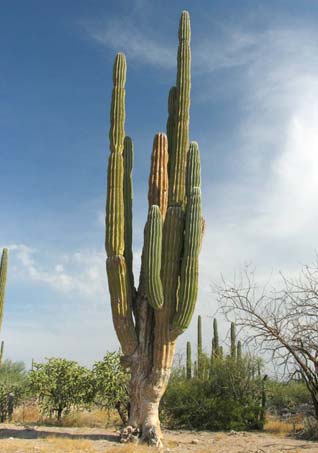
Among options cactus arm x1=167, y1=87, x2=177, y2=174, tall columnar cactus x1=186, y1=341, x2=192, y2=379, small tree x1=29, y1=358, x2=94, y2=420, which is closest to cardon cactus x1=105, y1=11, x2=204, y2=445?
cactus arm x1=167, y1=87, x2=177, y2=174

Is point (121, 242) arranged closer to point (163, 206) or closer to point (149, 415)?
point (163, 206)

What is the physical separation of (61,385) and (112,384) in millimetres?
1827

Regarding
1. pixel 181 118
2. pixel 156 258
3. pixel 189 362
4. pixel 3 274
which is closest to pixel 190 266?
pixel 156 258

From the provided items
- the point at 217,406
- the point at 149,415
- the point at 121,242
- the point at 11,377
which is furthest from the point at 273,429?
the point at 11,377

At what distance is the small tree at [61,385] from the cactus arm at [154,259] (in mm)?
6331

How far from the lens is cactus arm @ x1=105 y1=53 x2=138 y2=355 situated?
11352mm

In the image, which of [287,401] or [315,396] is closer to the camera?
[315,396]

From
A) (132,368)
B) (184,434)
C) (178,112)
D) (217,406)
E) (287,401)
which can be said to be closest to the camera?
(132,368)

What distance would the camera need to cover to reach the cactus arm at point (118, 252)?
37.2ft

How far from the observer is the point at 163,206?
11859 millimetres

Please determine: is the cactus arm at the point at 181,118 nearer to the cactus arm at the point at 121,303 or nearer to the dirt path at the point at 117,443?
the cactus arm at the point at 121,303

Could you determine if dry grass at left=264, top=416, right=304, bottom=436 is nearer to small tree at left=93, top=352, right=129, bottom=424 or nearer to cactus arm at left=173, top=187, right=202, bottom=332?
small tree at left=93, top=352, right=129, bottom=424

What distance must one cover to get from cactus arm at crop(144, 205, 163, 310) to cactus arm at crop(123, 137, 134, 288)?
115 cm

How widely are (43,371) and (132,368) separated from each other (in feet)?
18.7
